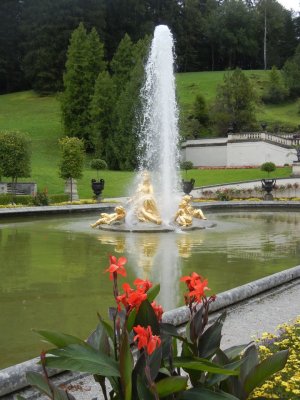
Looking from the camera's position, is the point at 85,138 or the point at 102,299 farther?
the point at 85,138

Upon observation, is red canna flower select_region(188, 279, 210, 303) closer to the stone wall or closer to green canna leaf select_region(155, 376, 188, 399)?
green canna leaf select_region(155, 376, 188, 399)

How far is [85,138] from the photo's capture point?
2206 inches

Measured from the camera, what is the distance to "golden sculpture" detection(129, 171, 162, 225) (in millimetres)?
16734

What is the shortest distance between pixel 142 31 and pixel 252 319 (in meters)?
80.9

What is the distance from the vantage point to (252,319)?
661cm

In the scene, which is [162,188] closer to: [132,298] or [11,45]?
[132,298]

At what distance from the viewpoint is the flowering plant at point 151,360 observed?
9.18 ft

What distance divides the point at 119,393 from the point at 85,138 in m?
53.9

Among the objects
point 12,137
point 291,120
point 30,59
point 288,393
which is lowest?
point 288,393

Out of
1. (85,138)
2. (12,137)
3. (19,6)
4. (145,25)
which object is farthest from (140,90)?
(19,6)

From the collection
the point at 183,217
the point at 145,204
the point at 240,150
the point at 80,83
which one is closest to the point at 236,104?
the point at 240,150

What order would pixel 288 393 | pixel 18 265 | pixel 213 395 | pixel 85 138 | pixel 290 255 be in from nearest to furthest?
pixel 213 395 < pixel 288 393 < pixel 18 265 < pixel 290 255 < pixel 85 138

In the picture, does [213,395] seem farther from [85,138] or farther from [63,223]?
[85,138]

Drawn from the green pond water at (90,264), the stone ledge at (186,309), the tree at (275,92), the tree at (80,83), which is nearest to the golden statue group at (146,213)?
the green pond water at (90,264)
